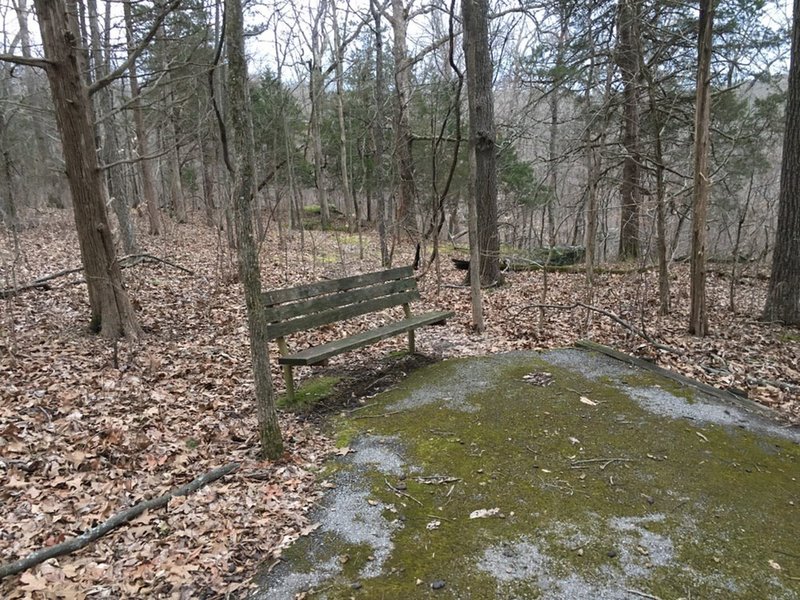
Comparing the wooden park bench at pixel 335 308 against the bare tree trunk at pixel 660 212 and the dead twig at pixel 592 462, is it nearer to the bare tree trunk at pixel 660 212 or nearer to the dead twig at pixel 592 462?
the dead twig at pixel 592 462

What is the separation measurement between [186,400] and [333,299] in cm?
179

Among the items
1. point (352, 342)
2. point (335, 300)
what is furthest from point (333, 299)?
point (352, 342)

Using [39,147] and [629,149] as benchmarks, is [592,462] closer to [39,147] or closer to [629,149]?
[629,149]

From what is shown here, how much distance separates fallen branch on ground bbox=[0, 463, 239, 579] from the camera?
2549 mm

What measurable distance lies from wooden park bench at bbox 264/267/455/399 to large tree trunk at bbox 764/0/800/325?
4650 millimetres

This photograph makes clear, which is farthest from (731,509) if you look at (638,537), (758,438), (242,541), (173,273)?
(173,273)

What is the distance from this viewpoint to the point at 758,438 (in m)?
3.90

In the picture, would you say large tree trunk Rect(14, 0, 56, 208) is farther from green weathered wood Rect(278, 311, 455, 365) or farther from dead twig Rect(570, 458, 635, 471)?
dead twig Rect(570, 458, 635, 471)

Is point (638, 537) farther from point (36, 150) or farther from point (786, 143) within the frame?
point (36, 150)

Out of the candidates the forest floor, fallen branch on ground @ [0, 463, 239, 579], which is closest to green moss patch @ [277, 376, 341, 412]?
the forest floor

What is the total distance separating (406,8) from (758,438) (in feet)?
54.6

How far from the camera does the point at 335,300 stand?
18.1 feet

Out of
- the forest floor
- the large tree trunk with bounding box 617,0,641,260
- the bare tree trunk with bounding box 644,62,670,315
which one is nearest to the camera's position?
the forest floor

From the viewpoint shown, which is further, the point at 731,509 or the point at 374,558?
the point at 731,509
